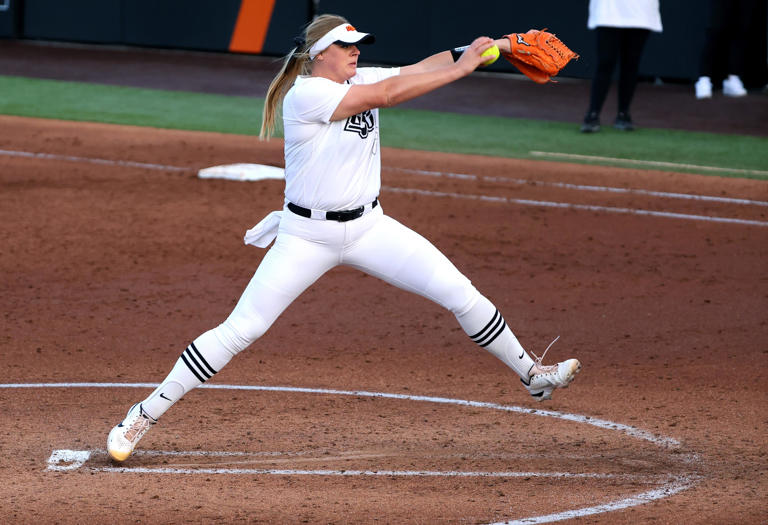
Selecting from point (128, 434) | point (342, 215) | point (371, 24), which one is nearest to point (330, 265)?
point (342, 215)

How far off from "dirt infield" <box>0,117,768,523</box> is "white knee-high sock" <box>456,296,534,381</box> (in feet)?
1.29

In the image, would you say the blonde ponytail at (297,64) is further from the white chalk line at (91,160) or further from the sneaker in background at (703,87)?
the sneaker in background at (703,87)

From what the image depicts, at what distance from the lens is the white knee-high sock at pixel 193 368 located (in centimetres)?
519

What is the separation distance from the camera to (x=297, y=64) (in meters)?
5.34

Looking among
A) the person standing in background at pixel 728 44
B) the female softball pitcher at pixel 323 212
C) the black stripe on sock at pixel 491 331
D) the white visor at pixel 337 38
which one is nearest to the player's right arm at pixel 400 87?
the female softball pitcher at pixel 323 212

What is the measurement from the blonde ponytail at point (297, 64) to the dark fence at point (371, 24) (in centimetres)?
1323

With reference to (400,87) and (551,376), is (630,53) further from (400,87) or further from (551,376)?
(400,87)

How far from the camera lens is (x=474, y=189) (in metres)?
12.2

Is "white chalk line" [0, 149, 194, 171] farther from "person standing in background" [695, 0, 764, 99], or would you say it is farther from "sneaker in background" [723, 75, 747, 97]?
"sneaker in background" [723, 75, 747, 97]

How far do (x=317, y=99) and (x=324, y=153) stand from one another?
0.81ft

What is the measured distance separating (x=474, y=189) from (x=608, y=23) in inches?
142

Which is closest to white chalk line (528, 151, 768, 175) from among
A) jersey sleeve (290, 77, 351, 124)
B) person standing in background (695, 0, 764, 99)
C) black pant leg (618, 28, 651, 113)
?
black pant leg (618, 28, 651, 113)

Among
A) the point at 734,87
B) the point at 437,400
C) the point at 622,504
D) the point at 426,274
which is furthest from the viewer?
the point at 734,87

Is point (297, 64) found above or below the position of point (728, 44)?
above
